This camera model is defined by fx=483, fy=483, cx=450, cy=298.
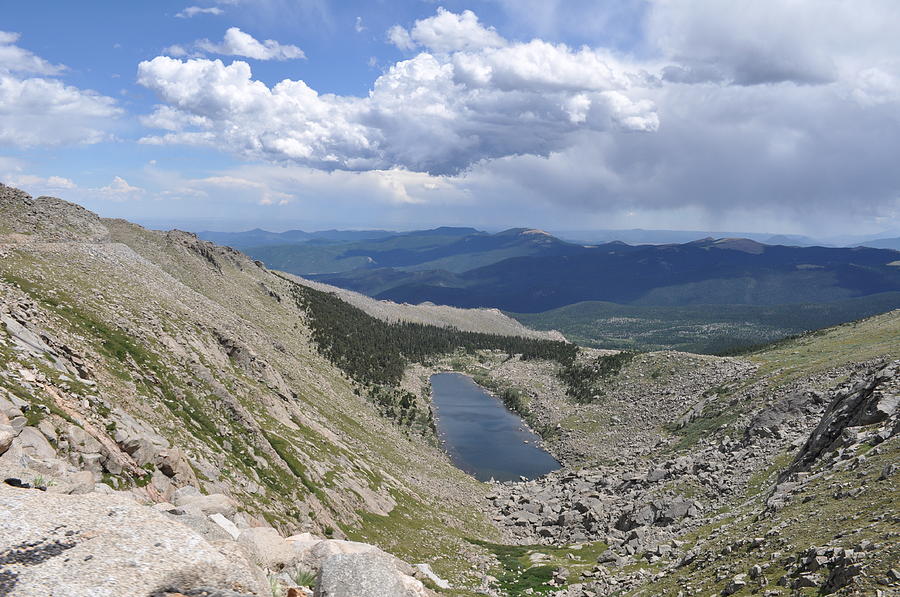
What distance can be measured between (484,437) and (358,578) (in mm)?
113359

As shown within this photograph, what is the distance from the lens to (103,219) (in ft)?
414

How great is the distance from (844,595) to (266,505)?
31856 mm

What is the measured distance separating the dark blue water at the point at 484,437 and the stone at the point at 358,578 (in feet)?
292

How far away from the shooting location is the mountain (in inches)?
482

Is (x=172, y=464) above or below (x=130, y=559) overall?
below

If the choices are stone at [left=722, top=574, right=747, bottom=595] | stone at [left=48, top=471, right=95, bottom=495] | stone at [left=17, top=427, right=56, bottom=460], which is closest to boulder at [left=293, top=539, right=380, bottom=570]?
stone at [left=48, top=471, right=95, bottom=495]

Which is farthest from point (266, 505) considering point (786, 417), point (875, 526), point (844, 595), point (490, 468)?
point (490, 468)

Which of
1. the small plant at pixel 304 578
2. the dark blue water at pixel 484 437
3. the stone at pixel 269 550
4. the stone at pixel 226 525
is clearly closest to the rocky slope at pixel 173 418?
the stone at pixel 226 525

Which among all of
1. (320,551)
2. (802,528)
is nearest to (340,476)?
(320,551)

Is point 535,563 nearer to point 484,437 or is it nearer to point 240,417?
point 240,417

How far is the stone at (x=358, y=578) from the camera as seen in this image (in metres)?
12.4

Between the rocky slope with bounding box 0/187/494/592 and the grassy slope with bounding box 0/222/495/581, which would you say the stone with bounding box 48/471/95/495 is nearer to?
the rocky slope with bounding box 0/187/494/592

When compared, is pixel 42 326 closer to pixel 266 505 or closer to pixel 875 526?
pixel 266 505

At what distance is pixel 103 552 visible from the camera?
10.2m
